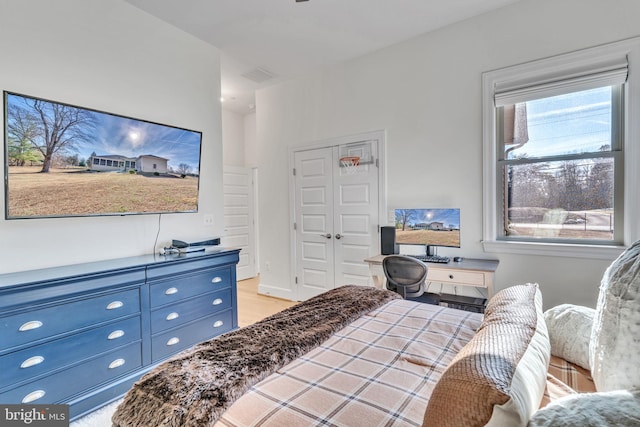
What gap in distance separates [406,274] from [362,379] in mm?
1779

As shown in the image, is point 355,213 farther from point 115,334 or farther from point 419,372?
point 419,372

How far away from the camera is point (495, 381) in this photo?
699 mm

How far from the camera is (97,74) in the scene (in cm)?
255

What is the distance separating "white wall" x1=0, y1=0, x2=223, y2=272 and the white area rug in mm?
1086

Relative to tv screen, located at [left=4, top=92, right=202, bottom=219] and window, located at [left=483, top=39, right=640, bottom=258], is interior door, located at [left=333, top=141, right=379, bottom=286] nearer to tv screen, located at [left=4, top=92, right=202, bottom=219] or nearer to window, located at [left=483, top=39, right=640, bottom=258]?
window, located at [left=483, top=39, right=640, bottom=258]

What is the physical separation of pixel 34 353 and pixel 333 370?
188cm

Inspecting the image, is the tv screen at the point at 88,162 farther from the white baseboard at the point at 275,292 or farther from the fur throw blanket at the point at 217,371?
the white baseboard at the point at 275,292

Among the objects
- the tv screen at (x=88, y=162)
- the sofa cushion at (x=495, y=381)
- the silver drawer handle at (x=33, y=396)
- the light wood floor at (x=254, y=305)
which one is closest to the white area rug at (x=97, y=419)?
the silver drawer handle at (x=33, y=396)

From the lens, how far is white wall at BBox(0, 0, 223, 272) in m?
2.14

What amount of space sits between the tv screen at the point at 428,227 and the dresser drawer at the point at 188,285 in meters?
1.90

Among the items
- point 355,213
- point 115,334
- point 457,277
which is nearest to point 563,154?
point 457,277

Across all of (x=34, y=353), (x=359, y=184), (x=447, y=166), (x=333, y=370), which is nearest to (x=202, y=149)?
(x=359, y=184)

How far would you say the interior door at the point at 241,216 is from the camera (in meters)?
5.54

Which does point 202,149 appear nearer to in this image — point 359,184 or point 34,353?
point 359,184
